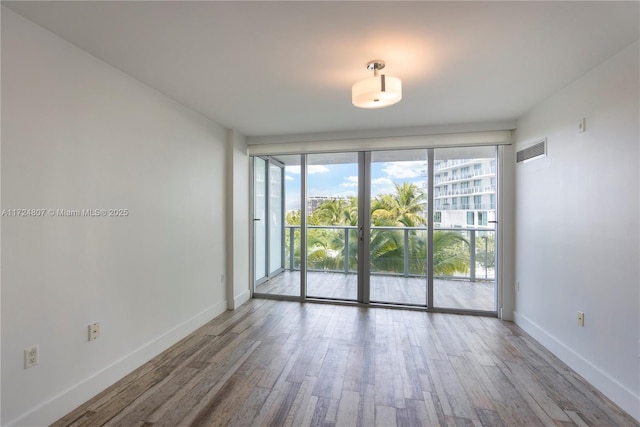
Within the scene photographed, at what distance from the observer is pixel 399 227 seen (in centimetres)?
387

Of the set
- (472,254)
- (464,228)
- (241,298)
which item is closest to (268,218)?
(241,298)

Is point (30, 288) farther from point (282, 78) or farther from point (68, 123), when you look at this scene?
point (282, 78)

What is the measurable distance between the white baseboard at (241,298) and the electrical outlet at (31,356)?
222 centimetres

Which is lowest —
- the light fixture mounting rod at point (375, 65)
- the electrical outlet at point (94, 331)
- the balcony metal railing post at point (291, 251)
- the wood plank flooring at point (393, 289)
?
the wood plank flooring at point (393, 289)

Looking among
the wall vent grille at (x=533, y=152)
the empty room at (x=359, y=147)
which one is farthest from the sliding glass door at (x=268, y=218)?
Result: the wall vent grille at (x=533, y=152)

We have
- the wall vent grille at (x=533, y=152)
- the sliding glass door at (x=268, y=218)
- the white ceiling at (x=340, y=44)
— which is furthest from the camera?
the sliding glass door at (x=268, y=218)

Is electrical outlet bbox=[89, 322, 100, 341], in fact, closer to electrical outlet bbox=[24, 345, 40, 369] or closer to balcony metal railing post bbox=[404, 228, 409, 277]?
electrical outlet bbox=[24, 345, 40, 369]

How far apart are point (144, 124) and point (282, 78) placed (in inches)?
48.8

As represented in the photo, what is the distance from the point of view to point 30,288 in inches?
64.5

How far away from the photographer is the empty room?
5.29ft

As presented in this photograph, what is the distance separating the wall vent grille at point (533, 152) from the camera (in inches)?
109

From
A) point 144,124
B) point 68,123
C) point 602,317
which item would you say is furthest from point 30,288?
point 602,317

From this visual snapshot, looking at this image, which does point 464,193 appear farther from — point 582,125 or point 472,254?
point 582,125

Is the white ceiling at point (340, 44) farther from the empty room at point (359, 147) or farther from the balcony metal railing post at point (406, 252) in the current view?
the balcony metal railing post at point (406, 252)
